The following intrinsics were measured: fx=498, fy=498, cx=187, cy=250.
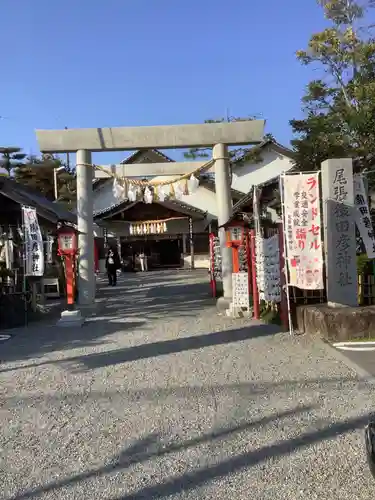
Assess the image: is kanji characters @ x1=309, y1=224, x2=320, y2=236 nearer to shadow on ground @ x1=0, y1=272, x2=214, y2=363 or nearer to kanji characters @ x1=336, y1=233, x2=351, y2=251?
kanji characters @ x1=336, y1=233, x2=351, y2=251

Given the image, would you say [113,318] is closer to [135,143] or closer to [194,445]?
[135,143]

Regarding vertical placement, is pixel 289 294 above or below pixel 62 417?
above

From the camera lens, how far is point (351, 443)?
4137mm

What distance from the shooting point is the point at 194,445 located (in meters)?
4.26

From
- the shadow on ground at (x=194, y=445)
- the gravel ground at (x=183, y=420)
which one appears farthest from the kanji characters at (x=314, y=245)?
the shadow on ground at (x=194, y=445)

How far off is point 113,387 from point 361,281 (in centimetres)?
591

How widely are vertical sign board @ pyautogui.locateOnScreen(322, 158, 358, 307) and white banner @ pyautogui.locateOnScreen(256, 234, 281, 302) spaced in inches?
44.0

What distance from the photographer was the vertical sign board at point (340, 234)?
28.9 ft

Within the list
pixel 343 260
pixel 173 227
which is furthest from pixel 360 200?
pixel 173 227

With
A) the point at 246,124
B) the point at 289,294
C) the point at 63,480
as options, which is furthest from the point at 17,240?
the point at 63,480

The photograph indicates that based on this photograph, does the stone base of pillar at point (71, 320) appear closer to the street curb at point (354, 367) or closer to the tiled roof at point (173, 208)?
the street curb at point (354, 367)

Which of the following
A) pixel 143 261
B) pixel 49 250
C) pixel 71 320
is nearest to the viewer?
pixel 71 320

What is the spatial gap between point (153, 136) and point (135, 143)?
0.50 metres

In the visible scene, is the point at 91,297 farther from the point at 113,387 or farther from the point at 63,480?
the point at 63,480
